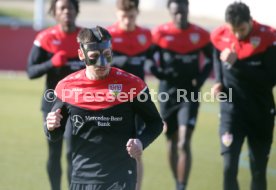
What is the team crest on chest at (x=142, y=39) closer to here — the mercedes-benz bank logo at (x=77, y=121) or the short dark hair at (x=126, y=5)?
the short dark hair at (x=126, y=5)

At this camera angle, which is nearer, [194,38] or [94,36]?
[94,36]

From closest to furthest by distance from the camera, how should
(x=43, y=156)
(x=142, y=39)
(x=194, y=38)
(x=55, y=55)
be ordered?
(x=55, y=55) < (x=142, y=39) < (x=194, y=38) < (x=43, y=156)

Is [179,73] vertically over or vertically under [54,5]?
under

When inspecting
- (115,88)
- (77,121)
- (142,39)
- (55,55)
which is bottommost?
(142,39)

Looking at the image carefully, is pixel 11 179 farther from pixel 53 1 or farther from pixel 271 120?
pixel 271 120

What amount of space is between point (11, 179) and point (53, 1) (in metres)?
2.54

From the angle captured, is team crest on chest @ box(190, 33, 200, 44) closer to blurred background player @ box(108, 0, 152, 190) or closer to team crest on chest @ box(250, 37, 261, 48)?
blurred background player @ box(108, 0, 152, 190)

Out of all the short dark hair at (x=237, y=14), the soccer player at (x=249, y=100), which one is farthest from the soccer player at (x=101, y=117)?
the soccer player at (x=249, y=100)

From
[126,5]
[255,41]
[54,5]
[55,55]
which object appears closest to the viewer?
[255,41]

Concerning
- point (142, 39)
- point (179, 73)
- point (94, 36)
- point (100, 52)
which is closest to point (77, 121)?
point (100, 52)

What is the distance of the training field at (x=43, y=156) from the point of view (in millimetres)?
10359

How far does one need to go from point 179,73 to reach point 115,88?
146 inches

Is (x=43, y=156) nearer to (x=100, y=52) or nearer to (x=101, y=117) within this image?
(x=101, y=117)

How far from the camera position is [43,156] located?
12070 mm
